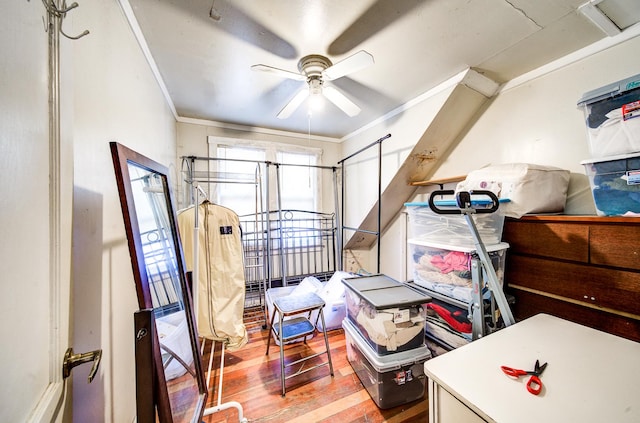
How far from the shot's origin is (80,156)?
758 millimetres

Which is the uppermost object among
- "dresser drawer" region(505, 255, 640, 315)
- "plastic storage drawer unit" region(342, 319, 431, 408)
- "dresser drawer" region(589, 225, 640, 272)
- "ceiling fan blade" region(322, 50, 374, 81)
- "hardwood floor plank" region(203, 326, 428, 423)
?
"ceiling fan blade" region(322, 50, 374, 81)

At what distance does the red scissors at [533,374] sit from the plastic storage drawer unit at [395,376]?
0.77 m

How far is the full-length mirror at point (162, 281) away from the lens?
→ 726 mm

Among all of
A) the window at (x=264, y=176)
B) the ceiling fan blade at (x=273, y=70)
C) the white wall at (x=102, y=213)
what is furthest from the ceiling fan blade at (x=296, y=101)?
the white wall at (x=102, y=213)

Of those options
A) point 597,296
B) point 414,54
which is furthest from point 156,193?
point 597,296

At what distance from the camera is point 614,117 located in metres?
1.10

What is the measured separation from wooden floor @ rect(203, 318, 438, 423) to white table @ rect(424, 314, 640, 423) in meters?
0.85

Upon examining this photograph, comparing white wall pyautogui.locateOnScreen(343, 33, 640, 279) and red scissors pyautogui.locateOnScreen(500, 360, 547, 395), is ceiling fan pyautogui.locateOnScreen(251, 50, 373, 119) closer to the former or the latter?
white wall pyautogui.locateOnScreen(343, 33, 640, 279)

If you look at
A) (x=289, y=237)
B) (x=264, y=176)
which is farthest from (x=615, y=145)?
(x=264, y=176)

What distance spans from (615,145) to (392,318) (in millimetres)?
1466

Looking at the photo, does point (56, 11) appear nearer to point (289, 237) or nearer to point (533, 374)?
point (533, 374)

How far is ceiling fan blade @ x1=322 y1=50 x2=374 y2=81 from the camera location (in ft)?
4.21

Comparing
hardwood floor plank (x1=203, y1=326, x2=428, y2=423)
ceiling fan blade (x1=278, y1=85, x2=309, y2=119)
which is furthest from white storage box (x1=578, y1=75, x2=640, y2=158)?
hardwood floor plank (x1=203, y1=326, x2=428, y2=423)

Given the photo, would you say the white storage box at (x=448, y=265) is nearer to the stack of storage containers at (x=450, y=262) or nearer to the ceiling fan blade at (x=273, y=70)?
the stack of storage containers at (x=450, y=262)
